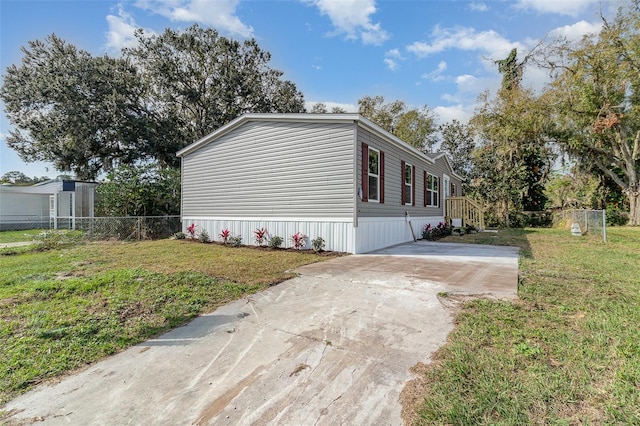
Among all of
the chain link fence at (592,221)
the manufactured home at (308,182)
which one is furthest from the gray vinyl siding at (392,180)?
the chain link fence at (592,221)

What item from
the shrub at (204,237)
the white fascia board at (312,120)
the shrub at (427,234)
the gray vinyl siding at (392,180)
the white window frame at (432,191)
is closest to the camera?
the white fascia board at (312,120)

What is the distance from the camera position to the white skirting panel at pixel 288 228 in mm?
8047

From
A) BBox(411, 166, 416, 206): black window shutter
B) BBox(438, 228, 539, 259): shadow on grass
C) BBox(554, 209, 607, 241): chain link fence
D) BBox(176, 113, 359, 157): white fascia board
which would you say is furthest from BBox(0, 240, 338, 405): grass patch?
BBox(554, 209, 607, 241): chain link fence

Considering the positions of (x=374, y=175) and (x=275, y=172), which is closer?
(x=374, y=175)

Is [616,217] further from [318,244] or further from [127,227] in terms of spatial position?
[127,227]

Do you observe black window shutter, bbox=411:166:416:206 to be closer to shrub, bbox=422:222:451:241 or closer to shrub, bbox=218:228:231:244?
shrub, bbox=422:222:451:241

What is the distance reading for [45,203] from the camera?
1861cm

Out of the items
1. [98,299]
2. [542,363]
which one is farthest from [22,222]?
[542,363]

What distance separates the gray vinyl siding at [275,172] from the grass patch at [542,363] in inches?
194

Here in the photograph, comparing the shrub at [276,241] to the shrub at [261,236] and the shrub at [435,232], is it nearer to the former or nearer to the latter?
the shrub at [261,236]

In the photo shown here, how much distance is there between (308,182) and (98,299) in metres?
5.59

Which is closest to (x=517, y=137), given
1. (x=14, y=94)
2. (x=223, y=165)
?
(x=223, y=165)

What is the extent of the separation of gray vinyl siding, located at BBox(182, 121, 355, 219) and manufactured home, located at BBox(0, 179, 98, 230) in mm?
5651

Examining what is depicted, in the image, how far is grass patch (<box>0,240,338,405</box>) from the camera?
110 inches
